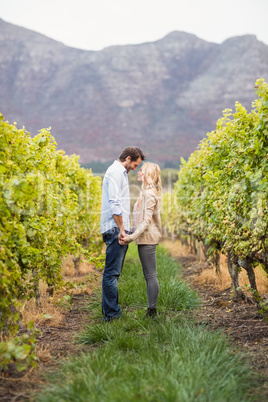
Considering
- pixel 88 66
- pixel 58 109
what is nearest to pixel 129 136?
pixel 58 109

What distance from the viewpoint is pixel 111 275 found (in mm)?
4680

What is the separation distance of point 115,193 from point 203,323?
5.88 feet

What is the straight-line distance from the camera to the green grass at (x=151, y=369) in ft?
8.19

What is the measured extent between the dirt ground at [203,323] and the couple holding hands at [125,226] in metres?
0.57

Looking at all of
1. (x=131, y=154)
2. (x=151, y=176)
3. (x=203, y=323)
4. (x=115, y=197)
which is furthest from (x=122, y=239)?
(x=203, y=323)

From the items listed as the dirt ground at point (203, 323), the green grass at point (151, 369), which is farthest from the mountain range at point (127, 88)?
the green grass at point (151, 369)

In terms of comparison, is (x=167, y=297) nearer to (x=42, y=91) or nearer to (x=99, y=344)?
(x=99, y=344)

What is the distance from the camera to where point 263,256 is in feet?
14.2

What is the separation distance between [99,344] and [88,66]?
501 feet

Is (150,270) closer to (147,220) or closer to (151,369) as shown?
(147,220)

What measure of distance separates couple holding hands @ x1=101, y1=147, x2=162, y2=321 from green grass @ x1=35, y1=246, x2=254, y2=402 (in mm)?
391

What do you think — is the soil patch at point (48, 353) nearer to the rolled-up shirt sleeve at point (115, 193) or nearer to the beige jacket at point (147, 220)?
the beige jacket at point (147, 220)

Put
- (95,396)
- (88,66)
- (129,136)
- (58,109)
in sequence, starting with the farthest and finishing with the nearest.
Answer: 1. (88,66)
2. (58,109)
3. (129,136)
4. (95,396)

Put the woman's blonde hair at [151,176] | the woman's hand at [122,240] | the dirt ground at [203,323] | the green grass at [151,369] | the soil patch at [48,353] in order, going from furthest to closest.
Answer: the woman's blonde hair at [151,176], the woman's hand at [122,240], the dirt ground at [203,323], the soil patch at [48,353], the green grass at [151,369]
